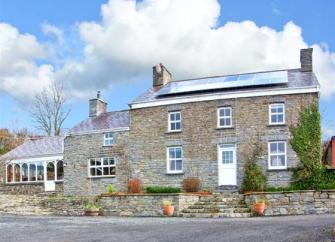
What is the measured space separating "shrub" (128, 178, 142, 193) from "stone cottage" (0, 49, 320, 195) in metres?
0.54

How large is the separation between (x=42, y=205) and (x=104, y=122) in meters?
7.85

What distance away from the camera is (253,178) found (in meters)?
27.0

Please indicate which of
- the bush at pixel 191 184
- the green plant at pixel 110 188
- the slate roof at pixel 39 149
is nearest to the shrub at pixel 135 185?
the green plant at pixel 110 188

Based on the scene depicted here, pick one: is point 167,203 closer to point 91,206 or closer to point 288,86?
point 91,206

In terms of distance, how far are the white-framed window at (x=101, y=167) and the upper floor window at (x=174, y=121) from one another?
15.7 ft

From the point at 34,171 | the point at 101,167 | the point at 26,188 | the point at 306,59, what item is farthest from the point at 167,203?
the point at 34,171

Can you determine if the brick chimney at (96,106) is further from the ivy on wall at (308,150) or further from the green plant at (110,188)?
the ivy on wall at (308,150)

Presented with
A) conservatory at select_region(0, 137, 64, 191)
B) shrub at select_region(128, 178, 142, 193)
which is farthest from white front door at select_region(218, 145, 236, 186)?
conservatory at select_region(0, 137, 64, 191)

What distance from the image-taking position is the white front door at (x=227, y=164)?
92.9 ft

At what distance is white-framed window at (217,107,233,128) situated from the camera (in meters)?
28.9

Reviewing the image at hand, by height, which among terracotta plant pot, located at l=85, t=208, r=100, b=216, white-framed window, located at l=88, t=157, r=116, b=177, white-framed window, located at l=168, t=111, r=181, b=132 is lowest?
terracotta plant pot, located at l=85, t=208, r=100, b=216

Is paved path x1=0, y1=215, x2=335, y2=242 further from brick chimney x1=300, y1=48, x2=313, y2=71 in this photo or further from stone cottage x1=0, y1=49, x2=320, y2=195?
brick chimney x1=300, y1=48, x2=313, y2=71

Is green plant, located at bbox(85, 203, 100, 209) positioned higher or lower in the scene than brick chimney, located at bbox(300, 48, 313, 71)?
lower

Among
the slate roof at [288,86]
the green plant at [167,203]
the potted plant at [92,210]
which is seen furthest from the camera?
the slate roof at [288,86]
